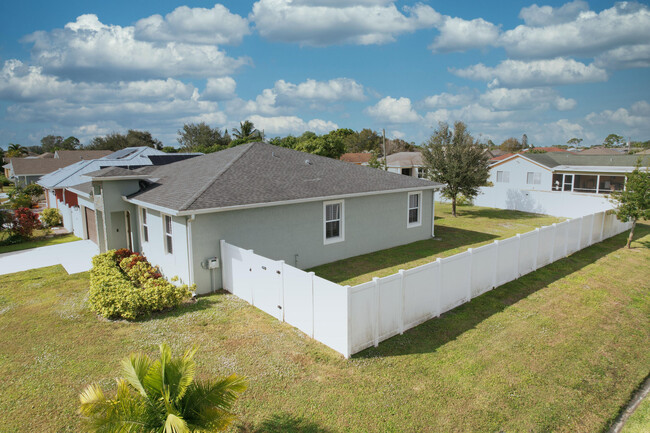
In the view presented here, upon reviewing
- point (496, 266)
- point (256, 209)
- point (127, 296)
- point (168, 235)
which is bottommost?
point (127, 296)

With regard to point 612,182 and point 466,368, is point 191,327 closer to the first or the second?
point 466,368

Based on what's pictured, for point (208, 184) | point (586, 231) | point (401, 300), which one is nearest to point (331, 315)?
point (401, 300)

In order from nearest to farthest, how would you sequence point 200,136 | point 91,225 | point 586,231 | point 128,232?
point 128,232 → point 586,231 → point 91,225 → point 200,136

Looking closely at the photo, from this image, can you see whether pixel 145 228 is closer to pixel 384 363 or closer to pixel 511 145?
pixel 384 363

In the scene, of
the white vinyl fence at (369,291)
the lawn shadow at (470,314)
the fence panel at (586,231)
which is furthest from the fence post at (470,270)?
the fence panel at (586,231)

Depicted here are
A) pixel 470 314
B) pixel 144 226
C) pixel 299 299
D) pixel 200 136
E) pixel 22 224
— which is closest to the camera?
pixel 299 299

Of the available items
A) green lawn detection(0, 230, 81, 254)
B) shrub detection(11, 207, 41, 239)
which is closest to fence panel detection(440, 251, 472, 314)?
green lawn detection(0, 230, 81, 254)
